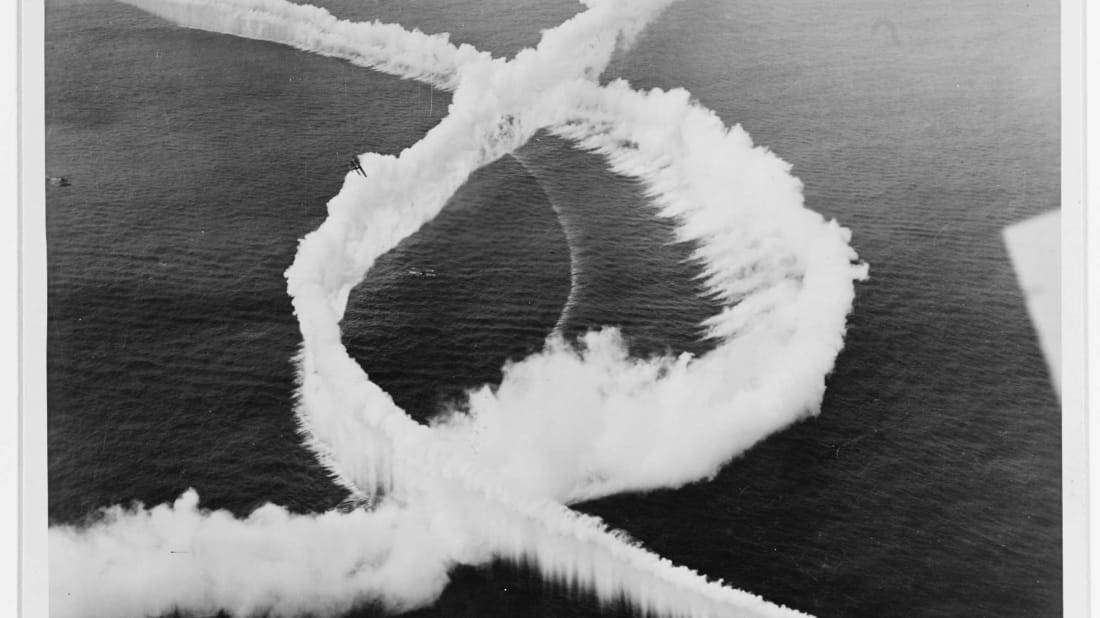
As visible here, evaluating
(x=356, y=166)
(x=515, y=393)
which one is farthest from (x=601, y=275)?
(x=356, y=166)

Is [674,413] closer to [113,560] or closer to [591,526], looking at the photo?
[591,526]

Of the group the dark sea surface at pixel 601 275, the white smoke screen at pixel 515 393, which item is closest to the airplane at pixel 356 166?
the white smoke screen at pixel 515 393

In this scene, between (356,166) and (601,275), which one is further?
(356,166)

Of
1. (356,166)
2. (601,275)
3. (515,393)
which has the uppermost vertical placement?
(356,166)

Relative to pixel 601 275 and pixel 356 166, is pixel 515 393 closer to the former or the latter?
pixel 601 275

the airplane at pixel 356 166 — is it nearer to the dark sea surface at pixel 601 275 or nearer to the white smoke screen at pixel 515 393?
the white smoke screen at pixel 515 393
